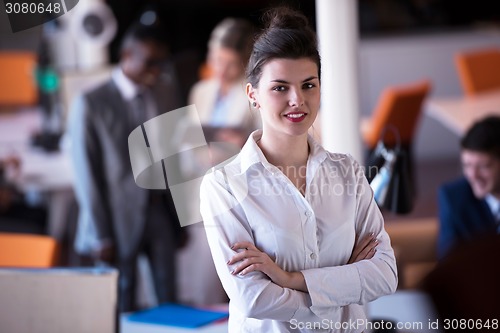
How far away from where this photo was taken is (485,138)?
3359 millimetres

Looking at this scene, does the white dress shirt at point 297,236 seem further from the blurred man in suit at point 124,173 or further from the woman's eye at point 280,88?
the blurred man in suit at point 124,173

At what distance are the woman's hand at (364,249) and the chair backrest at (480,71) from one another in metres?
4.55

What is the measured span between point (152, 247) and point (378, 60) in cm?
478

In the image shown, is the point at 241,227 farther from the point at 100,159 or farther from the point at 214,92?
the point at 214,92

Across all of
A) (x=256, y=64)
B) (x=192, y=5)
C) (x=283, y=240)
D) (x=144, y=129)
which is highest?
(x=192, y=5)

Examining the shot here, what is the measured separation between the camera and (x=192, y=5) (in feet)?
29.3

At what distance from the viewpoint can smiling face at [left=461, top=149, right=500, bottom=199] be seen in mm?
3305

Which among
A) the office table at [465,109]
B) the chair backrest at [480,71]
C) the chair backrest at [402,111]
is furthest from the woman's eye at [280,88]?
the chair backrest at [480,71]

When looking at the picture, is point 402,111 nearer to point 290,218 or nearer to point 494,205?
point 494,205

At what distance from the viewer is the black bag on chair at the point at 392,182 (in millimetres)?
2281

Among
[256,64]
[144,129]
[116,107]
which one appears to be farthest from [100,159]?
[256,64]

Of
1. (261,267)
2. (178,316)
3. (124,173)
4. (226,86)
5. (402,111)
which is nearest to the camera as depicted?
(261,267)

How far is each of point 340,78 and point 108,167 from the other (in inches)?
58.2

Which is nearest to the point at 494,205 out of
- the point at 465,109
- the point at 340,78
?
the point at 340,78
